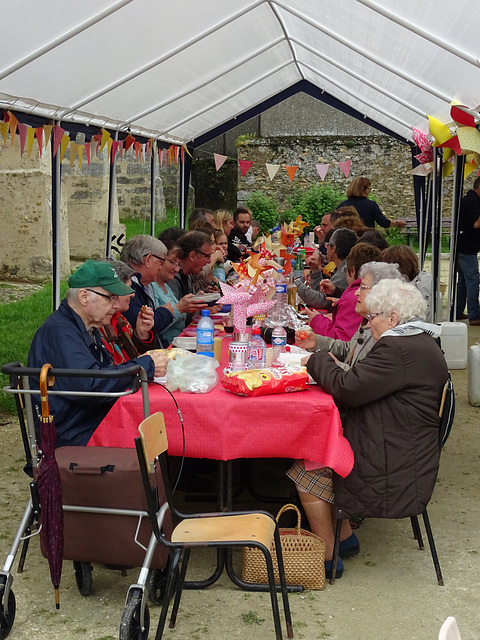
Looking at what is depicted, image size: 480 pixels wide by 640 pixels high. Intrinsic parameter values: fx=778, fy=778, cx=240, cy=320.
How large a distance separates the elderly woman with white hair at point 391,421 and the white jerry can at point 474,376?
286 centimetres

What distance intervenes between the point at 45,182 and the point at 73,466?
8.96 meters

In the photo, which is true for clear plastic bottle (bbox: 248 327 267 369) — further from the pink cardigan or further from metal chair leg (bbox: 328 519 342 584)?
the pink cardigan

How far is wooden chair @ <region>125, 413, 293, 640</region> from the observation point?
99.9 inches

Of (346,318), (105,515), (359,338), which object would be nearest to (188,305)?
(346,318)

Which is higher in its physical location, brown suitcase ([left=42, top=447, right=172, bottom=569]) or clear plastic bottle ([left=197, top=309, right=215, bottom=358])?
clear plastic bottle ([left=197, top=309, right=215, bottom=358])

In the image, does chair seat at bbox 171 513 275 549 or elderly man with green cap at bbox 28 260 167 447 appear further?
elderly man with green cap at bbox 28 260 167 447

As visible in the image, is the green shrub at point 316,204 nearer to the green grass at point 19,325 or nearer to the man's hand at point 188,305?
the green grass at point 19,325

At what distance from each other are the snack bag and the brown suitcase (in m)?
0.51

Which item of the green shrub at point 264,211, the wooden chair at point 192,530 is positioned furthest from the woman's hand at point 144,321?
the green shrub at point 264,211

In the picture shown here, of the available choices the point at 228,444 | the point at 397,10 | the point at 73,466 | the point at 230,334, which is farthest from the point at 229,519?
the point at 397,10

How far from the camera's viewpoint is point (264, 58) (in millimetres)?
9531

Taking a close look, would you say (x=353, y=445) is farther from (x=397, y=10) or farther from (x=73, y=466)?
(x=397, y=10)

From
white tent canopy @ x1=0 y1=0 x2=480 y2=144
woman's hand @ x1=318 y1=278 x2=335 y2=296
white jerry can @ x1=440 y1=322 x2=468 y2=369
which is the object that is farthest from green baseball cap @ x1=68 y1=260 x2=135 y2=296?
white jerry can @ x1=440 y1=322 x2=468 y2=369

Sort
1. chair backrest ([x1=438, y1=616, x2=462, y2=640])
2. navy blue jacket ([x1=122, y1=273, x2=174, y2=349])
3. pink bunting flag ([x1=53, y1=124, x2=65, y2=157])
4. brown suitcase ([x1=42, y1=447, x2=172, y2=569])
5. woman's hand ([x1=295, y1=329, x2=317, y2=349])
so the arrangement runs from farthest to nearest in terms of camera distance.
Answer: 1. pink bunting flag ([x1=53, y1=124, x2=65, y2=157])
2. navy blue jacket ([x1=122, y1=273, x2=174, y2=349])
3. woman's hand ([x1=295, y1=329, x2=317, y2=349])
4. brown suitcase ([x1=42, y1=447, x2=172, y2=569])
5. chair backrest ([x1=438, y1=616, x2=462, y2=640])
